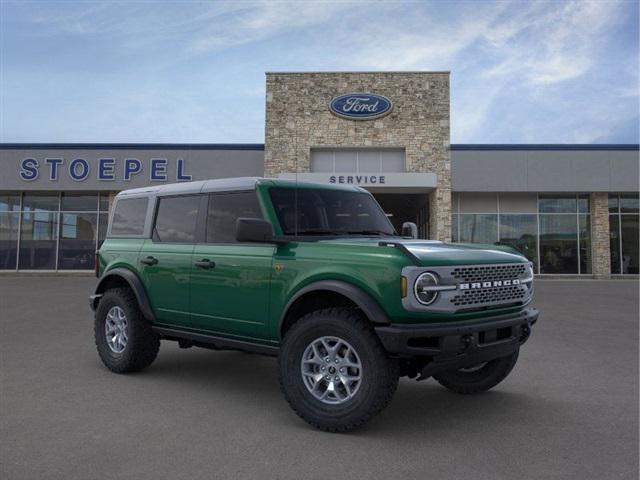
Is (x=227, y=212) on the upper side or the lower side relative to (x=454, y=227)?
lower

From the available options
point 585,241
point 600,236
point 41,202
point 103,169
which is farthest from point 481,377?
point 41,202

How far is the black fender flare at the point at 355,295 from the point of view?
3912mm

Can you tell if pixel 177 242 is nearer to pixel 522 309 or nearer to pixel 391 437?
pixel 391 437

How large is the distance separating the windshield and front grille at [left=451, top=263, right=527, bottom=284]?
133 centimetres

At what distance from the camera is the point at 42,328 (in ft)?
30.5

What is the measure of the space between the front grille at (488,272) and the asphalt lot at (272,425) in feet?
3.87

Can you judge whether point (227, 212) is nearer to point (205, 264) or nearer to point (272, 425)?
point (205, 264)

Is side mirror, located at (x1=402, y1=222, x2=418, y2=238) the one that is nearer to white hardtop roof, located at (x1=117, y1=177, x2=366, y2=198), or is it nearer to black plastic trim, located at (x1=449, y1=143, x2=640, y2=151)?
white hardtop roof, located at (x1=117, y1=177, x2=366, y2=198)

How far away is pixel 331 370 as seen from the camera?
13.8ft

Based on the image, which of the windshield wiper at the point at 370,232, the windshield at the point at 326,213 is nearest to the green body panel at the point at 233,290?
the windshield at the point at 326,213

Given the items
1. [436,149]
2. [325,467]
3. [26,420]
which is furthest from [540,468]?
[436,149]

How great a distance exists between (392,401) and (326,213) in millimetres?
1869

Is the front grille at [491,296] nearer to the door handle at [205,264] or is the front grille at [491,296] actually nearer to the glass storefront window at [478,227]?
the door handle at [205,264]

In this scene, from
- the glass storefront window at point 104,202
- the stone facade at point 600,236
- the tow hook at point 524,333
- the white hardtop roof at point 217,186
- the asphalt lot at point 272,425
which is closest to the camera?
the asphalt lot at point 272,425
